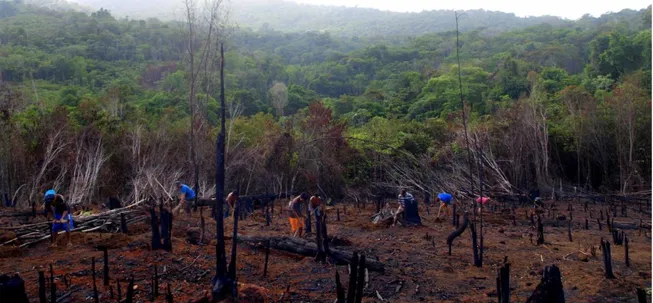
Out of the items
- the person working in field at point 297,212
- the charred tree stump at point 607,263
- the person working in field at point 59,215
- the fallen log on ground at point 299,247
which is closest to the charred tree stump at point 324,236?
the fallen log on ground at point 299,247

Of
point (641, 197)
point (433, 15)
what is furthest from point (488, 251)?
point (433, 15)

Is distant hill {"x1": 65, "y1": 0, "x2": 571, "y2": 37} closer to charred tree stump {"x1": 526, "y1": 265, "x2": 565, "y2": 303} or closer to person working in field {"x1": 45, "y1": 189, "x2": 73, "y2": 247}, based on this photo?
person working in field {"x1": 45, "y1": 189, "x2": 73, "y2": 247}

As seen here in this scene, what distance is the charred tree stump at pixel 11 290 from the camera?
4.26 meters

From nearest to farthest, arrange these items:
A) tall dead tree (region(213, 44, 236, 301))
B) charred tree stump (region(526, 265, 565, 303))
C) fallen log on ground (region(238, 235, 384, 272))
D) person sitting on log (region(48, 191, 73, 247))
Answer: charred tree stump (region(526, 265, 565, 303)), tall dead tree (region(213, 44, 236, 301)), fallen log on ground (region(238, 235, 384, 272)), person sitting on log (region(48, 191, 73, 247))

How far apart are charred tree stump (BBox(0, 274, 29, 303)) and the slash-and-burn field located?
4.67 feet

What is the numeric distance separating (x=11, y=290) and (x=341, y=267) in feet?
15.4

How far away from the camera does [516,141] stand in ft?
64.4

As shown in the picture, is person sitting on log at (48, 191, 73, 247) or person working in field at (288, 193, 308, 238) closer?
person sitting on log at (48, 191, 73, 247)

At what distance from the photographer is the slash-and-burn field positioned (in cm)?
655

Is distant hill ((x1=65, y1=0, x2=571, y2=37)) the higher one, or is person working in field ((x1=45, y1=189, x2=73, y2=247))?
distant hill ((x1=65, y1=0, x2=571, y2=37))

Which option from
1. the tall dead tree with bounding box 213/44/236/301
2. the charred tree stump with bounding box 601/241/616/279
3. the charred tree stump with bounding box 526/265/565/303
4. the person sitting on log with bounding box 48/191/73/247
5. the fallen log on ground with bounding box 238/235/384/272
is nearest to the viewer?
the charred tree stump with bounding box 526/265/565/303

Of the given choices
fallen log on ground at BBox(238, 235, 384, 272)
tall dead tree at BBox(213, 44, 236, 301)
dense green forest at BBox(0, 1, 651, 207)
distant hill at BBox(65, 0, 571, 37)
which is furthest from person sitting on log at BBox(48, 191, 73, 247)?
distant hill at BBox(65, 0, 571, 37)

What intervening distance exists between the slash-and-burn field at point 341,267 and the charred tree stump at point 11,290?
1422 mm

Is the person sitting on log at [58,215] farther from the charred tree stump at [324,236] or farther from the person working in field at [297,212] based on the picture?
the charred tree stump at [324,236]
